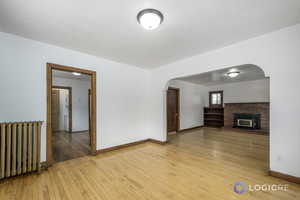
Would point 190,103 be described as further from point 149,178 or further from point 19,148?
point 19,148

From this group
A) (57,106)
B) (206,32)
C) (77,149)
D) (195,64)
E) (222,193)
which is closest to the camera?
(222,193)

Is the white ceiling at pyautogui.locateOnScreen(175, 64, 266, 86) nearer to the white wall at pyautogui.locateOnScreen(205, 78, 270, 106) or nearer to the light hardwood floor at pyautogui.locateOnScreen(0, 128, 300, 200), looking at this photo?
the white wall at pyautogui.locateOnScreen(205, 78, 270, 106)

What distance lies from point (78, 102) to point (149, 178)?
16.5ft

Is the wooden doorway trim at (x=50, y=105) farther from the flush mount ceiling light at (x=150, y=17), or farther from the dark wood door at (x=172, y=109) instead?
the dark wood door at (x=172, y=109)

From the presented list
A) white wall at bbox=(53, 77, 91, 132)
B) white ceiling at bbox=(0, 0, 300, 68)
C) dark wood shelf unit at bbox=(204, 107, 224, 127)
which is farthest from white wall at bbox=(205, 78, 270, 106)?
white wall at bbox=(53, 77, 91, 132)

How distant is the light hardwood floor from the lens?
1708 millimetres

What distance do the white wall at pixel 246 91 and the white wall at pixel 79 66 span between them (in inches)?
200

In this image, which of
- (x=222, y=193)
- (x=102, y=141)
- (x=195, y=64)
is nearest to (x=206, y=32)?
(x=195, y=64)

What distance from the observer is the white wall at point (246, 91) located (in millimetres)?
5781

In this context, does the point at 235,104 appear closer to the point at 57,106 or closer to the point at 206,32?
the point at 206,32

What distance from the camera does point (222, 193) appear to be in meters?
1.74

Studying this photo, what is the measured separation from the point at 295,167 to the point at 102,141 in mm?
3786

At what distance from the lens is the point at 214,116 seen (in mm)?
7297

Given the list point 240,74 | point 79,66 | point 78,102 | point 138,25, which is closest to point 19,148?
point 79,66
